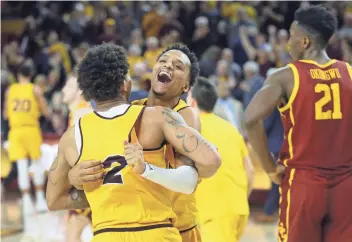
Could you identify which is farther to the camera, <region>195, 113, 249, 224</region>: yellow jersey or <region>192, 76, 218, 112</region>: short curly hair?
<region>192, 76, 218, 112</region>: short curly hair

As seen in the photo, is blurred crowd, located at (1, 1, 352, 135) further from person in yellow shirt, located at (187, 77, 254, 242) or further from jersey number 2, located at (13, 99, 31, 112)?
person in yellow shirt, located at (187, 77, 254, 242)

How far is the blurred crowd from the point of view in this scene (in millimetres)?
12828

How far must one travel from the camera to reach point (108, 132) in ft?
11.2

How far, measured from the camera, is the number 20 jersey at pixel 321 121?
4145 mm

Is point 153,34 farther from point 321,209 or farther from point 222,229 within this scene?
point 321,209

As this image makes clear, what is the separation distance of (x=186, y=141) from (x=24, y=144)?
706cm

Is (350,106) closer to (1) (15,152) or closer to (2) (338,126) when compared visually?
(2) (338,126)

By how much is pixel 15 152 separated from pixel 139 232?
23.1ft

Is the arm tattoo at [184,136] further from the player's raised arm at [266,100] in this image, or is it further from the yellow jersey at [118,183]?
the player's raised arm at [266,100]

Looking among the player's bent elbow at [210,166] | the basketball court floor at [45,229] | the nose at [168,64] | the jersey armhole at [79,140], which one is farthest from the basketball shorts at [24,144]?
the player's bent elbow at [210,166]

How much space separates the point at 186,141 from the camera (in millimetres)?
3455

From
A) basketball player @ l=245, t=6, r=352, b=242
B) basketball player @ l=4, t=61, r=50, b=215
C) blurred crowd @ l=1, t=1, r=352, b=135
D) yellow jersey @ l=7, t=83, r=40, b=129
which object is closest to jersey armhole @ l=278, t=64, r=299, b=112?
basketball player @ l=245, t=6, r=352, b=242

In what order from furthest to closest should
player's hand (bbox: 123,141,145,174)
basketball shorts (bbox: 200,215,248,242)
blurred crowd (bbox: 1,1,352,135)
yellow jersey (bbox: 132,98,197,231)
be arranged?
blurred crowd (bbox: 1,1,352,135)
basketball shorts (bbox: 200,215,248,242)
yellow jersey (bbox: 132,98,197,231)
player's hand (bbox: 123,141,145,174)

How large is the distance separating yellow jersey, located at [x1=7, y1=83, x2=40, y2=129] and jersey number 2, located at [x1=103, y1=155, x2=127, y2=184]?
22.5ft
